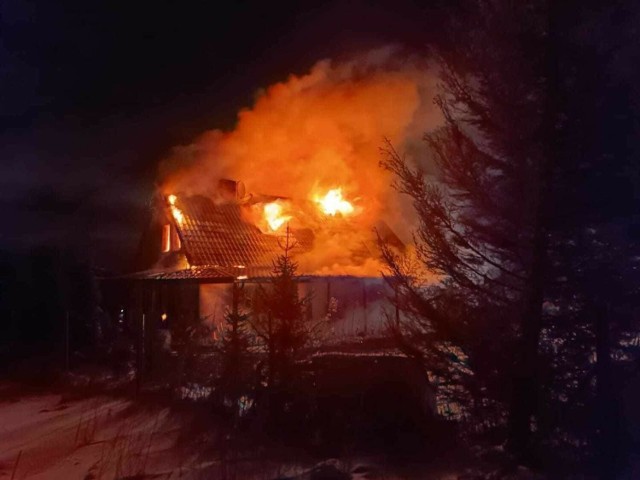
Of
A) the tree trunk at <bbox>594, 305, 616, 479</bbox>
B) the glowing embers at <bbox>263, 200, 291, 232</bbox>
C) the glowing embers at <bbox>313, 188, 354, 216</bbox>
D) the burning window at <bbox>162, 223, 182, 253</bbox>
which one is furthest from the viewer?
the glowing embers at <bbox>313, 188, 354, 216</bbox>

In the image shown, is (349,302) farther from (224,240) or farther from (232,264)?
(224,240)

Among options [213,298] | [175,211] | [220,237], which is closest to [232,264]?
[220,237]

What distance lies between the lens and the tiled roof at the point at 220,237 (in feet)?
59.7

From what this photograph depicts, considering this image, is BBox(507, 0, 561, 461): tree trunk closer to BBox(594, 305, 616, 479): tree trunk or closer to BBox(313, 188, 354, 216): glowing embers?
BBox(594, 305, 616, 479): tree trunk

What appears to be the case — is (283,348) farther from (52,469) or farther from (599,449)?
(599,449)

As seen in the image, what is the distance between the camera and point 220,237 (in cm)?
1920

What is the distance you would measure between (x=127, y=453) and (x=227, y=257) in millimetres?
12615

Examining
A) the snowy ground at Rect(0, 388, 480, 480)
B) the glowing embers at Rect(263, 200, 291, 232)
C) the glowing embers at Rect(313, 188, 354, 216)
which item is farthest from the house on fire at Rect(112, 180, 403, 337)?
the snowy ground at Rect(0, 388, 480, 480)

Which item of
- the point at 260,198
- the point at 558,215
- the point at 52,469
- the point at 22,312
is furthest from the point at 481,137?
the point at 260,198

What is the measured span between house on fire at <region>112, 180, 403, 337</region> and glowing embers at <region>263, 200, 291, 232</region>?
27 centimetres

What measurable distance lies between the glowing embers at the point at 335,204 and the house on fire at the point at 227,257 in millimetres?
679

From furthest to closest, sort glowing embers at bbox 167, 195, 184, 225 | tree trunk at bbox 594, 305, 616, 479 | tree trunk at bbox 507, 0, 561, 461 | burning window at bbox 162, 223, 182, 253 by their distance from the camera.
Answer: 1. burning window at bbox 162, 223, 182, 253
2. glowing embers at bbox 167, 195, 184, 225
3. tree trunk at bbox 507, 0, 561, 461
4. tree trunk at bbox 594, 305, 616, 479

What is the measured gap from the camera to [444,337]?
5.75 m

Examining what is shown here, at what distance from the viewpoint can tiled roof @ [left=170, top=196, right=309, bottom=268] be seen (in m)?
18.2
